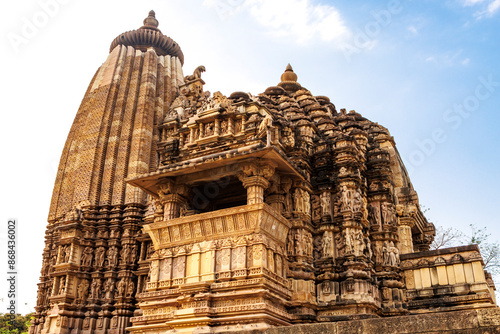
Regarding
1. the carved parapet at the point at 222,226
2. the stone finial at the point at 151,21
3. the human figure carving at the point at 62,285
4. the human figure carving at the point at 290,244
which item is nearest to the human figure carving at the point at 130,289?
the human figure carving at the point at 62,285

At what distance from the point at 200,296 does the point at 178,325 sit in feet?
2.81

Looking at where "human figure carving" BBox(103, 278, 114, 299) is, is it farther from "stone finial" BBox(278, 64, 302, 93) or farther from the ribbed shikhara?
"stone finial" BBox(278, 64, 302, 93)

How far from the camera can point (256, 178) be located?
40.7 feet

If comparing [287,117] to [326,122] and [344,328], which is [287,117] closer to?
[326,122]

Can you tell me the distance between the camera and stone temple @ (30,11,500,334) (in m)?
11.5

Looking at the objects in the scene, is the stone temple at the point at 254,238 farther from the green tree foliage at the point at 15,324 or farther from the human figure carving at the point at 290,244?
the green tree foliage at the point at 15,324

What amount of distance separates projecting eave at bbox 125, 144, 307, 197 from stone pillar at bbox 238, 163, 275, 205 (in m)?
0.14

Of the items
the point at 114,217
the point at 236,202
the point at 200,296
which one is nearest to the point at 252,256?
the point at 200,296

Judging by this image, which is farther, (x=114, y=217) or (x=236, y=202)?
(x=114, y=217)

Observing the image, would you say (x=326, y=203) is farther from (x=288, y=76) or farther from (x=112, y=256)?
(x=288, y=76)

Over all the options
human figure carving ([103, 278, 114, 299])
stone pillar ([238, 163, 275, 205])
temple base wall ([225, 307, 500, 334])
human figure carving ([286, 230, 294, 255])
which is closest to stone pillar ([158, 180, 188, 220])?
stone pillar ([238, 163, 275, 205])

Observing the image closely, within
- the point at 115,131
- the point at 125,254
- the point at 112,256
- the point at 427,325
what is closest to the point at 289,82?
the point at 115,131

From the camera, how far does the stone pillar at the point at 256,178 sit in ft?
40.3

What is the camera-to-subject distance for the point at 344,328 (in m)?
6.31
